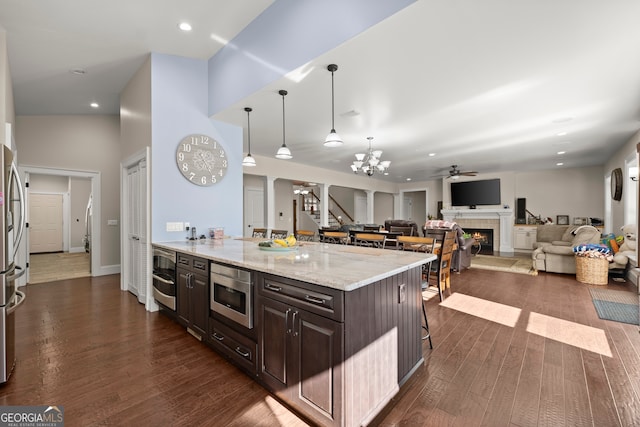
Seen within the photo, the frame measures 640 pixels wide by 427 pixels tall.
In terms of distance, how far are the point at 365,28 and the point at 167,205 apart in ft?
9.98

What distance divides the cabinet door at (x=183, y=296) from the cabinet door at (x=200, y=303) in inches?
4.4

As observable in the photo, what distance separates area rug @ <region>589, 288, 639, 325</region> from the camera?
131 inches

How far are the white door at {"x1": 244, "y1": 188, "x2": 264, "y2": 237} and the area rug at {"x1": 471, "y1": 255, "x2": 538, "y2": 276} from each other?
5.91 m

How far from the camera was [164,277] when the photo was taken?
3.29 metres

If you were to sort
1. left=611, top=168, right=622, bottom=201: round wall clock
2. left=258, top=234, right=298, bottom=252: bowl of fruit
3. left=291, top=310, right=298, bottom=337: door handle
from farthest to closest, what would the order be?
left=611, top=168, right=622, bottom=201: round wall clock, left=258, top=234, right=298, bottom=252: bowl of fruit, left=291, top=310, right=298, bottom=337: door handle

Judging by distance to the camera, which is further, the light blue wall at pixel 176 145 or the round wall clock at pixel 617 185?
the round wall clock at pixel 617 185

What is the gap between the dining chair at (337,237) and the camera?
409 cm

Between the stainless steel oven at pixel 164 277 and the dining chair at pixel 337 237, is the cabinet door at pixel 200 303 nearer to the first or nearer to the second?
the stainless steel oven at pixel 164 277

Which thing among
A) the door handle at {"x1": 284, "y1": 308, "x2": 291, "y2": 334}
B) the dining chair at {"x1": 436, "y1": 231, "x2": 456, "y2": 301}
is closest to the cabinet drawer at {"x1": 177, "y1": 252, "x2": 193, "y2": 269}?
the door handle at {"x1": 284, "y1": 308, "x2": 291, "y2": 334}

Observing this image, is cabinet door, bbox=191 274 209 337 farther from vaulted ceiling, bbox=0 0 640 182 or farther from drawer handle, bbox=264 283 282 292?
vaulted ceiling, bbox=0 0 640 182

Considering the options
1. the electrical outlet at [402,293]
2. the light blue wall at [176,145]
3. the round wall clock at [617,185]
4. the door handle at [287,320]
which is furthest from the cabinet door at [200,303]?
the round wall clock at [617,185]

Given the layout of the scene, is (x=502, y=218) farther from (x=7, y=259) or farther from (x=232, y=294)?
(x=7, y=259)

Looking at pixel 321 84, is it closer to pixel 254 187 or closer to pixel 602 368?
pixel 602 368

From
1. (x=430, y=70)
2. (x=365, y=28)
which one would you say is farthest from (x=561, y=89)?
(x=365, y=28)
